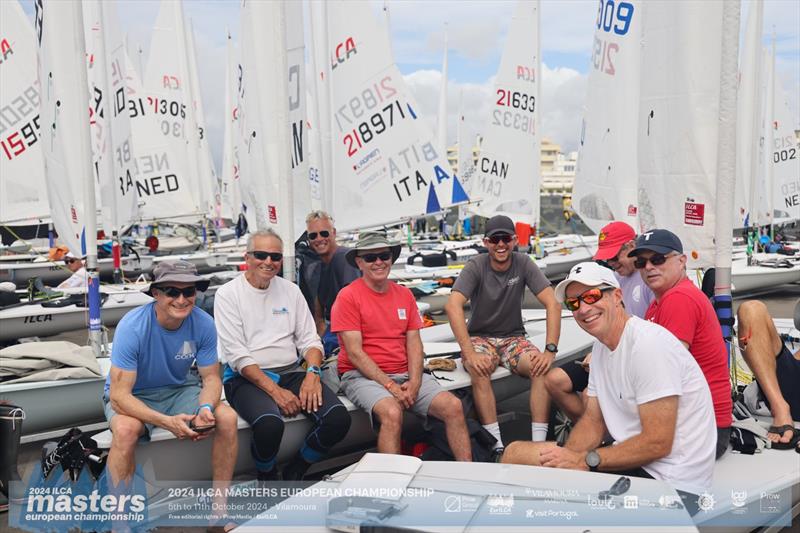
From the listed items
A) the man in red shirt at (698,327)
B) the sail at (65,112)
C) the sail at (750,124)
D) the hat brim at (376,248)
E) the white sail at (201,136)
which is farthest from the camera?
the white sail at (201,136)

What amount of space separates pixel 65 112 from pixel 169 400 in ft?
10.2

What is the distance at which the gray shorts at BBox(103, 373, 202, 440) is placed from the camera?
10.7 ft

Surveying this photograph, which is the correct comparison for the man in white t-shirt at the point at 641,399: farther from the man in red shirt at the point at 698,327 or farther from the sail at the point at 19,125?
the sail at the point at 19,125

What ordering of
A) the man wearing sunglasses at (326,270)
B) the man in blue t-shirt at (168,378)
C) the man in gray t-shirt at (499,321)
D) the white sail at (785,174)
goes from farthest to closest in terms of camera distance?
1. the white sail at (785,174)
2. the man wearing sunglasses at (326,270)
3. the man in gray t-shirt at (499,321)
4. the man in blue t-shirt at (168,378)

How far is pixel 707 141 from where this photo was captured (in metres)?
4.20

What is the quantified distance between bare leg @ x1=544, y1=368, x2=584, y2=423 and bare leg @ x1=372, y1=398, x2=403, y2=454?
0.85 m

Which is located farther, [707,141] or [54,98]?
[54,98]

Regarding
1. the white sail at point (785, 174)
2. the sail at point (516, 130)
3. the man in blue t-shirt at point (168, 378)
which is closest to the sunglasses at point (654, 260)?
the man in blue t-shirt at point (168, 378)

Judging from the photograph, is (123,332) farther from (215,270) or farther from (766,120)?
(766,120)

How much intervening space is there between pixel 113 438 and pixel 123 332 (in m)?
0.46

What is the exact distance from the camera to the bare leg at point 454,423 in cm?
353

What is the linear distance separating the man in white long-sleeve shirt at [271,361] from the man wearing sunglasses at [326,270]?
741 mm

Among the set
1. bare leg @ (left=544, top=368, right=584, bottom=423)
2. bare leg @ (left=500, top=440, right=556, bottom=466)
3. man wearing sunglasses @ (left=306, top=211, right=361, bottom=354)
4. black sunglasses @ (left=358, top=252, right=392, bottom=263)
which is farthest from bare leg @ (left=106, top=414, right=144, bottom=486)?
bare leg @ (left=544, top=368, right=584, bottom=423)

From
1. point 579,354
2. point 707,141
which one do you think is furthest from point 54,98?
point 707,141
